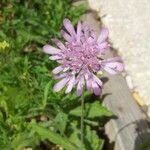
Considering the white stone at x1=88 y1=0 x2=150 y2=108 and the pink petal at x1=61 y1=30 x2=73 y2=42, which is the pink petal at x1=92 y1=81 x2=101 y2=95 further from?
the white stone at x1=88 y1=0 x2=150 y2=108

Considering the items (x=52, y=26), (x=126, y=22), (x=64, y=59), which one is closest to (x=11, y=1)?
(x=52, y=26)

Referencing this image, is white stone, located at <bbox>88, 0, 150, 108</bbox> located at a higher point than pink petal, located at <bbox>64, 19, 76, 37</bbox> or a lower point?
lower

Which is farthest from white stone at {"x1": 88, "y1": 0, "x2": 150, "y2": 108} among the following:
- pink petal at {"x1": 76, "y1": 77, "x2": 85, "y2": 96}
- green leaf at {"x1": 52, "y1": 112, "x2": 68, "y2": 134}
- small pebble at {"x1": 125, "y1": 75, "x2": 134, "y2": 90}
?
pink petal at {"x1": 76, "y1": 77, "x2": 85, "y2": 96}

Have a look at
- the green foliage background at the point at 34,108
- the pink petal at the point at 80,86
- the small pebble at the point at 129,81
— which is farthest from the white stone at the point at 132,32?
the pink petal at the point at 80,86

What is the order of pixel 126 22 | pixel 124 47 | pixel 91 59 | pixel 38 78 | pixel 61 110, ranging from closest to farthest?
pixel 91 59 → pixel 61 110 → pixel 38 78 → pixel 124 47 → pixel 126 22

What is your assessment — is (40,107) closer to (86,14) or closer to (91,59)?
(91,59)

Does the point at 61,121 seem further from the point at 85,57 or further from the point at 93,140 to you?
the point at 85,57
